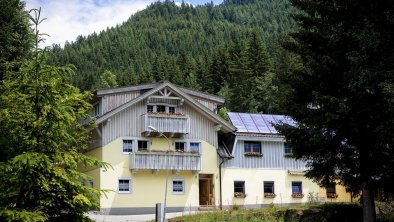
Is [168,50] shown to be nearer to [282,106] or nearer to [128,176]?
[128,176]

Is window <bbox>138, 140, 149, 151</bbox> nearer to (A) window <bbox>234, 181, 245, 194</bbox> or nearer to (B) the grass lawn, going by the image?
(A) window <bbox>234, 181, 245, 194</bbox>

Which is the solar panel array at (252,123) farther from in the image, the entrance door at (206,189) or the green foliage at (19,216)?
the green foliage at (19,216)

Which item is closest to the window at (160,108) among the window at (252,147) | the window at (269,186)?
the window at (252,147)

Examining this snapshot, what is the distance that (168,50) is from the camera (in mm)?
173750

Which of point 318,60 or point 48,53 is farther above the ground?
point 318,60

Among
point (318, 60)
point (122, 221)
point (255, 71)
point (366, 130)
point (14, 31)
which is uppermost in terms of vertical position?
point (255, 71)

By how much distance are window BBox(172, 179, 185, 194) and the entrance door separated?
189 centimetres

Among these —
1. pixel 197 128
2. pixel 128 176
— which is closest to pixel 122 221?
pixel 128 176

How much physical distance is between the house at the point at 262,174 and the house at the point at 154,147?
1305 millimetres

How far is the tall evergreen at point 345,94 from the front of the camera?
18125mm

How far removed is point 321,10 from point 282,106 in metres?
3.98

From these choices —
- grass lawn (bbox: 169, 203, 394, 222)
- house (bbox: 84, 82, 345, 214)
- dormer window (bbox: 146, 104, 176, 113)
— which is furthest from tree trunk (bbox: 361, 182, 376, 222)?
dormer window (bbox: 146, 104, 176, 113)

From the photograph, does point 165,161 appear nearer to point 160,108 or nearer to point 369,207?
point 160,108

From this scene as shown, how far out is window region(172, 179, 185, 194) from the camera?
3872cm
